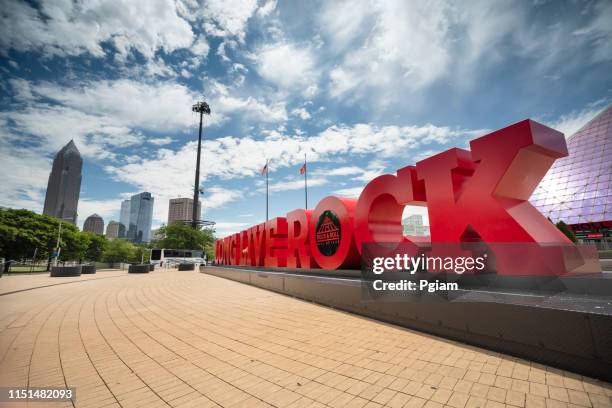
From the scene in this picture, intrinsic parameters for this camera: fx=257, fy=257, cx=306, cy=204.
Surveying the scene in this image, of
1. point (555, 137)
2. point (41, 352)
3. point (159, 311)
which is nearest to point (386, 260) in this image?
point (555, 137)

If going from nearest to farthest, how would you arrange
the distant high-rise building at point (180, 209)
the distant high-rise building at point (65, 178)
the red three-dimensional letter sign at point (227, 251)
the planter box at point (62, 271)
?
the planter box at point (62, 271), the red three-dimensional letter sign at point (227, 251), the distant high-rise building at point (65, 178), the distant high-rise building at point (180, 209)

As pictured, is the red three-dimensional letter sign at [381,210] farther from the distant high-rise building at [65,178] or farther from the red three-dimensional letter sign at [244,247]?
the distant high-rise building at [65,178]

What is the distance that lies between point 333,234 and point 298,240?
2.74m

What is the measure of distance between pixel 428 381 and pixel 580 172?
66.2m

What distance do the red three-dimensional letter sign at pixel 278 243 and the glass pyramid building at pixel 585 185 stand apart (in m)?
51.0

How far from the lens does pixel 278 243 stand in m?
14.7

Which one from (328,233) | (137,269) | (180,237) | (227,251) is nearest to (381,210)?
(328,233)

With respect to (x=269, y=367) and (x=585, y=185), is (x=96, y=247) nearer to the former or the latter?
(x=269, y=367)

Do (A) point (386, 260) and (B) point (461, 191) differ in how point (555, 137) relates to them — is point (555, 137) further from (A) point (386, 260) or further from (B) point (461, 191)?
(A) point (386, 260)

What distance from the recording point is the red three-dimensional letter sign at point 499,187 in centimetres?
542

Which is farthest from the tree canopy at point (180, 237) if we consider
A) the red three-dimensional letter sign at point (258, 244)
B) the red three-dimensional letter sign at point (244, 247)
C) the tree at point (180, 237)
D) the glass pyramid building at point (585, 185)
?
the glass pyramid building at point (585, 185)

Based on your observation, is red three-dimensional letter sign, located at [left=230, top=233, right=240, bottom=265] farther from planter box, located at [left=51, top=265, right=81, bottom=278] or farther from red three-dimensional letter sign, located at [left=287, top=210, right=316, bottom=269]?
planter box, located at [left=51, top=265, right=81, bottom=278]

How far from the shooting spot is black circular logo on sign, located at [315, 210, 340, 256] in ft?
34.4

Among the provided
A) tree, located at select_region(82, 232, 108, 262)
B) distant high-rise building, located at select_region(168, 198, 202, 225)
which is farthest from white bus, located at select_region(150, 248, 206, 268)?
distant high-rise building, located at select_region(168, 198, 202, 225)
